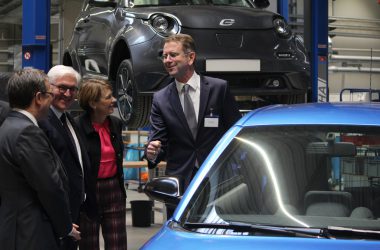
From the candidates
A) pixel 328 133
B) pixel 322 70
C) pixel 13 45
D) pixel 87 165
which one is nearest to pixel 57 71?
pixel 87 165

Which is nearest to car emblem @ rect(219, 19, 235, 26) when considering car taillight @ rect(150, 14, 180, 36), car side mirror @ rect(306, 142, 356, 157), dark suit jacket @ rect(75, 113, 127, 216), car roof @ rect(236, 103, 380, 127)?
car taillight @ rect(150, 14, 180, 36)

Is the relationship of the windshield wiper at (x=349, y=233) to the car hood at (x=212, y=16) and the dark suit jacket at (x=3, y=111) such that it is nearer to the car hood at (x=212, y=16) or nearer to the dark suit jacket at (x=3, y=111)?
the dark suit jacket at (x=3, y=111)

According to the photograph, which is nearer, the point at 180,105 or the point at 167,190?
the point at 167,190

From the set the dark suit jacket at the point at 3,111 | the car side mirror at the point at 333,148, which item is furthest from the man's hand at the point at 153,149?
the car side mirror at the point at 333,148

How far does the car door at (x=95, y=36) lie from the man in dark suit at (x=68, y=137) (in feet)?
10.4

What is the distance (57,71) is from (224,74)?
275 cm

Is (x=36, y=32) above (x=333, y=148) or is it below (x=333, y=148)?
above

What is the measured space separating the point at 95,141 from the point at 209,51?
7.06 feet

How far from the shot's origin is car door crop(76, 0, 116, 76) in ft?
24.5

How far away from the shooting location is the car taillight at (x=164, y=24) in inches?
263

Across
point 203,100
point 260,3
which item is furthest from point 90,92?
point 260,3

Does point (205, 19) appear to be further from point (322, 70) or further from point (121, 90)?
point (322, 70)

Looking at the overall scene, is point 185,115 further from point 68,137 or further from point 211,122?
point 68,137

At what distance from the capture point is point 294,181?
3.24m
